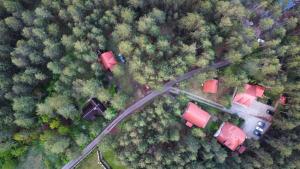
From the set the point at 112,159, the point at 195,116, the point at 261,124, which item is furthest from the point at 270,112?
the point at 112,159

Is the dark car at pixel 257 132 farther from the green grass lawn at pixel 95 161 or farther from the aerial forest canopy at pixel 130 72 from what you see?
the green grass lawn at pixel 95 161

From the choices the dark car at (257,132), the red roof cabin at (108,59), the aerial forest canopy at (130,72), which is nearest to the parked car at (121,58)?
the aerial forest canopy at (130,72)

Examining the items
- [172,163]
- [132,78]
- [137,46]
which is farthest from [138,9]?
[172,163]

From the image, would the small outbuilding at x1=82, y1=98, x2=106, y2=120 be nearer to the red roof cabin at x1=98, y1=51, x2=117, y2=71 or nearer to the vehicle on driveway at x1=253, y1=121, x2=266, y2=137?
the red roof cabin at x1=98, y1=51, x2=117, y2=71

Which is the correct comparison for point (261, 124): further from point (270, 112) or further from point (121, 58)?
point (121, 58)

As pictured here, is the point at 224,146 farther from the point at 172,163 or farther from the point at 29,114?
the point at 29,114

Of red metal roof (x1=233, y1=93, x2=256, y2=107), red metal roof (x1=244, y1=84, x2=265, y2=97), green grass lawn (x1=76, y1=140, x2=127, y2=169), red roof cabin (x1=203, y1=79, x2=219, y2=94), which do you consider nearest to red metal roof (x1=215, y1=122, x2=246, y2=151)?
red metal roof (x1=233, y1=93, x2=256, y2=107)
